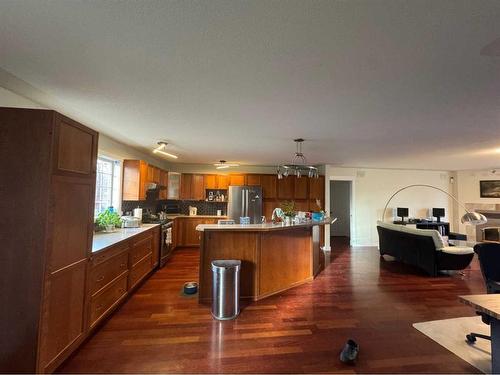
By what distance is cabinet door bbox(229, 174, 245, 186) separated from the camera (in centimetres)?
696

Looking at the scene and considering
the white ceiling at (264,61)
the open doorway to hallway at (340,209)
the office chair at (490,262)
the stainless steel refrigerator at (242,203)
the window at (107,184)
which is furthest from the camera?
the open doorway to hallway at (340,209)

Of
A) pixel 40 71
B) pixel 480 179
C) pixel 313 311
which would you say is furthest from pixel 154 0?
pixel 480 179

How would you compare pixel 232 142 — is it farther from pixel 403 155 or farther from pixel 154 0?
pixel 403 155

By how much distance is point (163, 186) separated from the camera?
6.13 meters

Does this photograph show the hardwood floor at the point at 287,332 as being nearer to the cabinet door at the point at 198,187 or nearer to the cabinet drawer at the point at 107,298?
the cabinet drawer at the point at 107,298

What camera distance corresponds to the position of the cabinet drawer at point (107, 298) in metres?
2.43

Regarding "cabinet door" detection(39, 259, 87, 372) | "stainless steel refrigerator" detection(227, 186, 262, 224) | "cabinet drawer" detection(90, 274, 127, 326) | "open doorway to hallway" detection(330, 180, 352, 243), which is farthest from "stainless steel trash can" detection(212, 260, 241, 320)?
"open doorway to hallway" detection(330, 180, 352, 243)

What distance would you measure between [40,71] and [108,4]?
1173 mm

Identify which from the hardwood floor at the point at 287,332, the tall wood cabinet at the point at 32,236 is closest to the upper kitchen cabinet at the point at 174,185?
the hardwood floor at the point at 287,332

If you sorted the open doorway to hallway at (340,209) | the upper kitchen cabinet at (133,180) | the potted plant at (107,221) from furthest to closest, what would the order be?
the open doorway to hallway at (340,209)
the upper kitchen cabinet at (133,180)
the potted plant at (107,221)

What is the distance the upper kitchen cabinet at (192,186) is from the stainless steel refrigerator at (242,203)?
94cm

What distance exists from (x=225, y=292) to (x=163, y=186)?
159 inches

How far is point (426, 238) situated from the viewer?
4.54 meters

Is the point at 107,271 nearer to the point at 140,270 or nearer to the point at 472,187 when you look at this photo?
the point at 140,270
